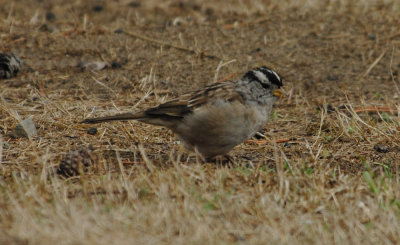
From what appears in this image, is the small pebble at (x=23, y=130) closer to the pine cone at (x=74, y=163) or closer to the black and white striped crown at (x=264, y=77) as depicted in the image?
the pine cone at (x=74, y=163)

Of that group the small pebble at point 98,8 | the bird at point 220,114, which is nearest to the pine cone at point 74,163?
the bird at point 220,114

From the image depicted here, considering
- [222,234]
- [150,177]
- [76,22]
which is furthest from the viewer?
[76,22]

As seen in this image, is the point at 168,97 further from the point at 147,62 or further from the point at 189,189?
Result: the point at 189,189

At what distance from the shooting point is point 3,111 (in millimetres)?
6215

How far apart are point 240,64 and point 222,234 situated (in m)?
4.49

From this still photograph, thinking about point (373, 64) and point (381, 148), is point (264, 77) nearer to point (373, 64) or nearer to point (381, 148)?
point (381, 148)

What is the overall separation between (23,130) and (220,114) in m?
1.85

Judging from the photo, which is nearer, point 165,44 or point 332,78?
point 332,78

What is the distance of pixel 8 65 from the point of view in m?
7.49

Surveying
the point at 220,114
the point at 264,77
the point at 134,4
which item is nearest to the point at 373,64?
the point at 264,77

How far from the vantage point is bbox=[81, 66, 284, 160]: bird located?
505 cm

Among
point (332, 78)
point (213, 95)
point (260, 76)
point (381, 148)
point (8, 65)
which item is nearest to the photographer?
point (213, 95)

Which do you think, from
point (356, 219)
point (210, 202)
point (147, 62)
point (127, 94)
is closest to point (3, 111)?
point (127, 94)

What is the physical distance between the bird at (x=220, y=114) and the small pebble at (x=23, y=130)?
0.73 meters
